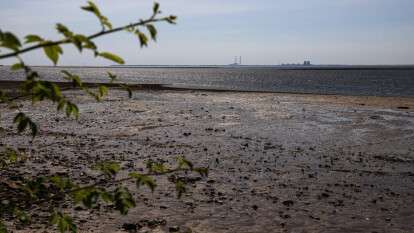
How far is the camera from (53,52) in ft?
6.86

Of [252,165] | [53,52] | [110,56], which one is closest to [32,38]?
[53,52]

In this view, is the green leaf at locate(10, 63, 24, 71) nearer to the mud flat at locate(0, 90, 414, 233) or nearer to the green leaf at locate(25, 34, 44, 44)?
the green leaf at locate(25, 34, 44, 44)

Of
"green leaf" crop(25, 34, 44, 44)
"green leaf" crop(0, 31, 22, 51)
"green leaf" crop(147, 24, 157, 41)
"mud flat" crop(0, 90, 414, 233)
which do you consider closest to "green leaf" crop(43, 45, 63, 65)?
"green leaf" crop(25, 34, 44, 44)

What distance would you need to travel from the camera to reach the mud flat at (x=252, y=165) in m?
9.45

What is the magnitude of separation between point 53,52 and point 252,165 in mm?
12979

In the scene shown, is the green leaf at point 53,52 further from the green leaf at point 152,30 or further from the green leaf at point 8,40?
the green leaf at point 152,30

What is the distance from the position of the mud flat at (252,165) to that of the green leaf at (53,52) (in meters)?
6.96

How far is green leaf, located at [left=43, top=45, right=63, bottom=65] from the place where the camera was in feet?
6.85

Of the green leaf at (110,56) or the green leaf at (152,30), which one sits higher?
the green leaf at (152,30)

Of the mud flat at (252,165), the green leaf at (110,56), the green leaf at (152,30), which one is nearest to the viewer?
the green leaf at (110,56)

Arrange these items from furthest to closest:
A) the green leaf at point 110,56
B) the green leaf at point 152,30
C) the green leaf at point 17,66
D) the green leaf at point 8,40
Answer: the green leaf at point 152,30 < the green leaf at point 110,56 < the green leaf at point 17,66 < the green leaf at point 8,40

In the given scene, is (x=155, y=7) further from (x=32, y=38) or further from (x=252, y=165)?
(x=252, y=165)

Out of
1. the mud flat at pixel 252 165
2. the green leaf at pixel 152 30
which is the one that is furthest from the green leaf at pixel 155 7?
the mud flat at pixel 252 165

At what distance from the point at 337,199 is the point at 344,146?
849 centimetres
